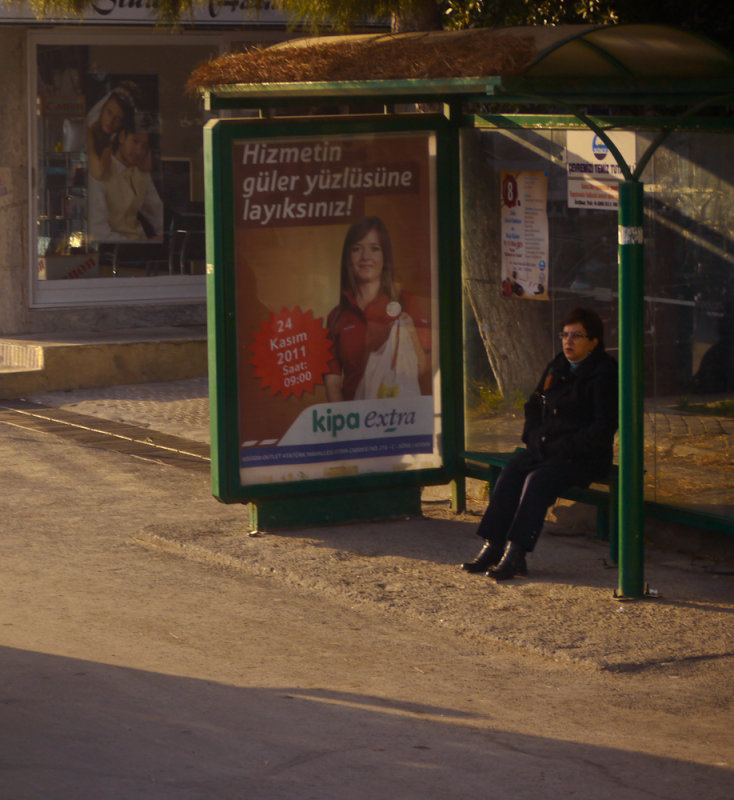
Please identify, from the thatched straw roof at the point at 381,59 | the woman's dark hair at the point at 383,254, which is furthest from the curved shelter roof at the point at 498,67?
the woman's dark hair at the point at 383,254

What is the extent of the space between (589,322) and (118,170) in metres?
9.84

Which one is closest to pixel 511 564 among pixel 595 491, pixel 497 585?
pixel 497 585

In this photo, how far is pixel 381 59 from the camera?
7.13 meters

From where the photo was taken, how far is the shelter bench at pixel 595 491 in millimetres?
7320

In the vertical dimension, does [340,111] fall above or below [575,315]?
above

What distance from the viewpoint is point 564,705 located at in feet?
17.8

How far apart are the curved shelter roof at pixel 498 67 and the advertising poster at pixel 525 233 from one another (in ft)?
2.83

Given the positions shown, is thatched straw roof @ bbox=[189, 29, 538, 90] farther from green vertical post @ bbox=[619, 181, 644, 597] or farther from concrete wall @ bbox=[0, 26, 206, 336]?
concrete wall @ bbox=[0, 26, 206, 336]

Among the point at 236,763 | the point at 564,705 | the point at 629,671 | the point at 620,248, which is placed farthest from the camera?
the point at 620,248

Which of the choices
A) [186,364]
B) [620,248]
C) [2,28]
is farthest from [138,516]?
[2,28]

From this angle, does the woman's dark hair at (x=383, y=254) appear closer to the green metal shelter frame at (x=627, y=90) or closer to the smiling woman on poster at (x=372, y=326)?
the smiling woman on poster at (x=372, y=326)

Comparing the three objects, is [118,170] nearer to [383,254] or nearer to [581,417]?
[383,254]

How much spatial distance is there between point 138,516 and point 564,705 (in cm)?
386

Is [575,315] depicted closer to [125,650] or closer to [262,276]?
[262,276]
